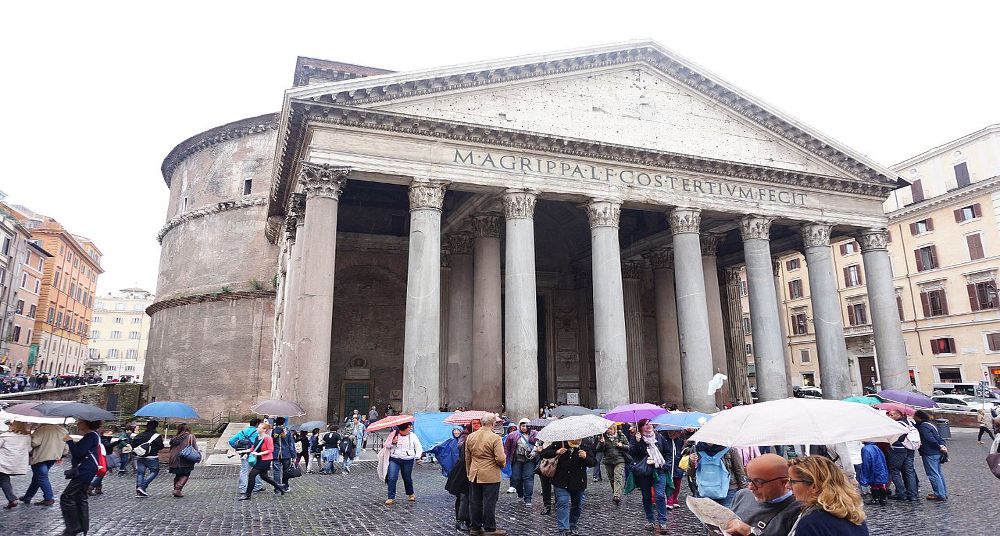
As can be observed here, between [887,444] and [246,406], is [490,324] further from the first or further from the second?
[246,406]

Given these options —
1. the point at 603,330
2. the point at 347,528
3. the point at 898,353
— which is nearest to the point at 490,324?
the point at 603,330

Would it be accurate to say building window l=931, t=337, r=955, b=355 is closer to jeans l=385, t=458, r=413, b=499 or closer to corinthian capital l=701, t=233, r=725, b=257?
corinthian capital l=701, t=233, r=725, b=257

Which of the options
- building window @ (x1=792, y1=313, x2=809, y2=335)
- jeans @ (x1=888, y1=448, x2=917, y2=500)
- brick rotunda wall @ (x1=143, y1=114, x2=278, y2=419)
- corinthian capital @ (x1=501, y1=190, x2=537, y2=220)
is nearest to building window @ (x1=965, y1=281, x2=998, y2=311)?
building window @ (x1=792, y1=313, x2=809, y2=335)

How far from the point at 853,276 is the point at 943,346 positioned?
5.85 m

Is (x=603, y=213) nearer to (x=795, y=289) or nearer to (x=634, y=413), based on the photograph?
(x=634, y=413)

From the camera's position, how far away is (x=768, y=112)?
1894 cm

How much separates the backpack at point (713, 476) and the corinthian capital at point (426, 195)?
1039 cm

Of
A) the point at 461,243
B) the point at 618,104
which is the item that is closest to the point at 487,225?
the point at 461,243

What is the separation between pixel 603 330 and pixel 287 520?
10.1 m

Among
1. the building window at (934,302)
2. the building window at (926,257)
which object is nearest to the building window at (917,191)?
the building window at (926,257)

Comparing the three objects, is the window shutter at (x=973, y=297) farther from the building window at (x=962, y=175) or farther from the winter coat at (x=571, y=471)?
the winter coat at (x=571, y=471)

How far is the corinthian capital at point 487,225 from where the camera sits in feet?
59.6

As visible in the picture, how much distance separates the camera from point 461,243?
2031 cm

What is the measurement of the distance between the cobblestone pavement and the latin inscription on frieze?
8.67 meters
